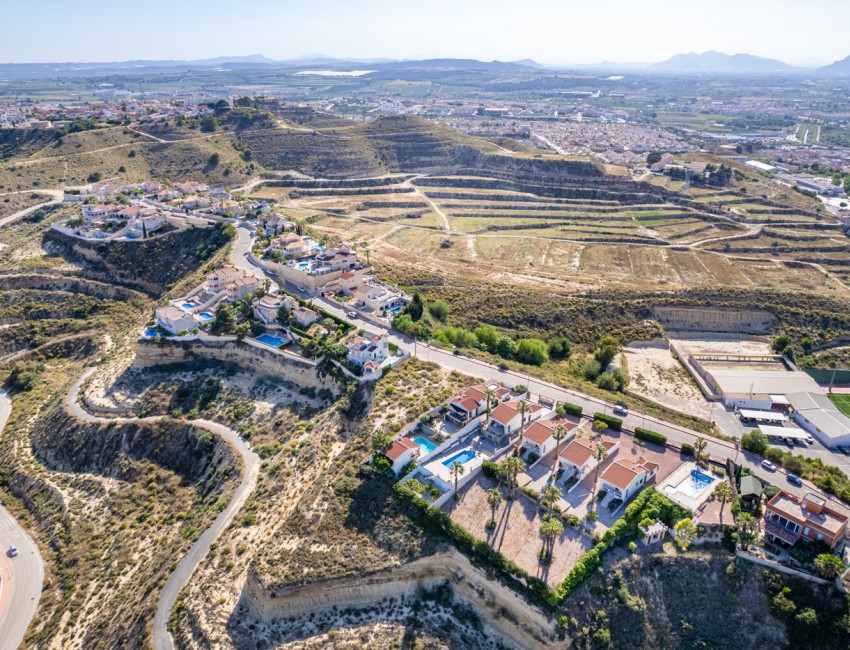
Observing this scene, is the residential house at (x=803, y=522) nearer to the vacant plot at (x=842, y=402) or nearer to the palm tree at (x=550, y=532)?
the palm tree at (x=550, y=532)

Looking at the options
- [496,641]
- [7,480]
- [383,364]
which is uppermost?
[383,364]

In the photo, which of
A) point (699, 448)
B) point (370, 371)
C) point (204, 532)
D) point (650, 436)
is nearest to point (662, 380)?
point (650, 436)

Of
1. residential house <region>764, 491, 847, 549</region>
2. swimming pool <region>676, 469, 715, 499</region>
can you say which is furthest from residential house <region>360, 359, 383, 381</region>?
residential house <region>764, 491, 847, 549</region>

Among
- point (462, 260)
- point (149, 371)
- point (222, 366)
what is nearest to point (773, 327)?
point (462, 260)

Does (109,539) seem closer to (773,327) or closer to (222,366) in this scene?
(222,366)

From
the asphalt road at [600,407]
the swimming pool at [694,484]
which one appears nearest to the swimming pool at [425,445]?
the asphalt road at [600,407]

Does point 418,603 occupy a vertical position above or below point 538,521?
below
